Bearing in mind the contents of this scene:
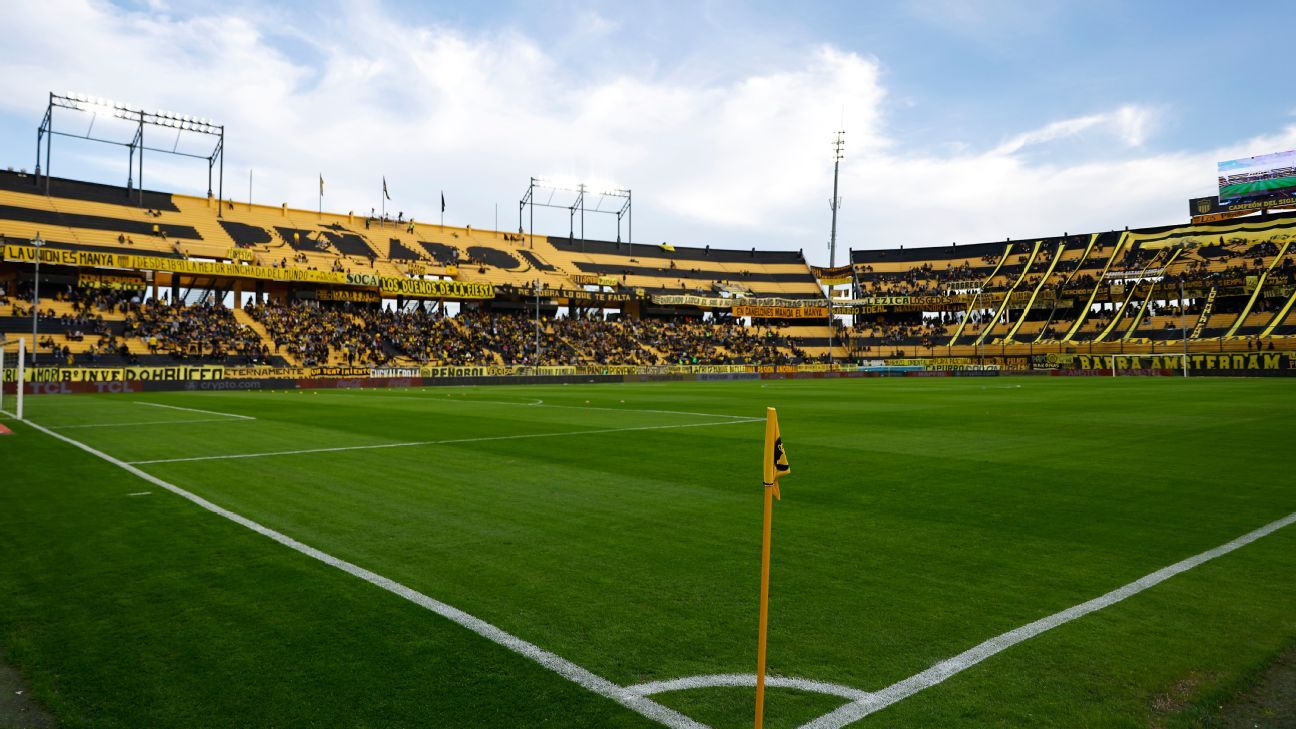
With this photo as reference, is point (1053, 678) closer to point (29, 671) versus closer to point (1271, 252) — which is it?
point (29, 671)

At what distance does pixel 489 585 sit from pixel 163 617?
2.14 m

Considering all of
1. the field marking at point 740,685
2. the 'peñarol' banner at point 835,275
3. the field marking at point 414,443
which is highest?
the 'peñarol' banner at point 835,275

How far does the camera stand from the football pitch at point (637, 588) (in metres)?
3.87

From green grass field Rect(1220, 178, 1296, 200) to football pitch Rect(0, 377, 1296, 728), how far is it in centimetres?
8606

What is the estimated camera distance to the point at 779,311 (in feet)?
299

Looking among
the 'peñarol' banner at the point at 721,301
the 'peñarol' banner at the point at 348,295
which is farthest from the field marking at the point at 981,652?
the 'peñarol' banner at the point at 721,301

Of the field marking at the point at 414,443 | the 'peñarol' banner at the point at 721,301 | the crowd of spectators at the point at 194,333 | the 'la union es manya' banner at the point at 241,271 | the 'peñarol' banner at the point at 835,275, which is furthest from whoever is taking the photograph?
the 'peñarol' banner at the point at 835,275

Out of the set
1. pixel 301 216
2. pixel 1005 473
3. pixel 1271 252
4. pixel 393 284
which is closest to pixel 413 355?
pixel 393 284

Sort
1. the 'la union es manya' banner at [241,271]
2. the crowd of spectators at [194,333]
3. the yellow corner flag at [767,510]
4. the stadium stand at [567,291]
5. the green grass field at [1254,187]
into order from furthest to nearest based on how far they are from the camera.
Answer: the green grass field at [1254,187] < the stadium stand at [567,291] < the 'la union es manya' banner at [241,271] < the crowd of spectators at [194,333] < the yellow corner flag at [767,510]

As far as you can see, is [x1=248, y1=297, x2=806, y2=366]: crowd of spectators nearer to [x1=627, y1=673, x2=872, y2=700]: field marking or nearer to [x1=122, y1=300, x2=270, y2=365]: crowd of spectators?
[x1=122, y1=300, x2=270, y2=365]: crowd of spectators

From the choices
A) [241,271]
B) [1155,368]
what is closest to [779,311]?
[1155,368]

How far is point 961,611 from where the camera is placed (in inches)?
202

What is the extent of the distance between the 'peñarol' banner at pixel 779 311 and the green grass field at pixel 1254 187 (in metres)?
43.3

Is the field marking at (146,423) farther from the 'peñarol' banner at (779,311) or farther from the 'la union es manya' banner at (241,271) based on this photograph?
the 'peñarol' banner at (779,311)
